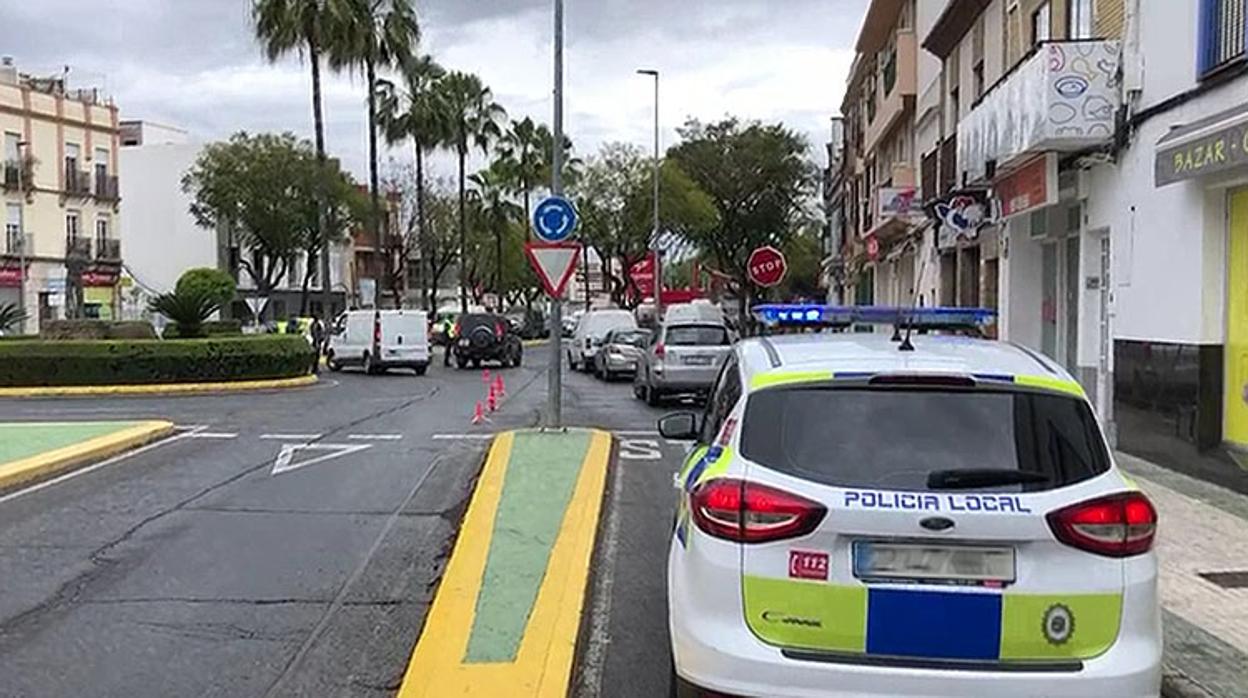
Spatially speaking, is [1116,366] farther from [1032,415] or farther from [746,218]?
[746,218]

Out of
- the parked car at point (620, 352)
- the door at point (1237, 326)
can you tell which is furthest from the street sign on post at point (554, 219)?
the parked car at point (620, 352)

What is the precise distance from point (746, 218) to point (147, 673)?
58.2 meters

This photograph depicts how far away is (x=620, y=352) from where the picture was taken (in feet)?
99.7

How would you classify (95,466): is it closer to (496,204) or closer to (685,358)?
(685,358)

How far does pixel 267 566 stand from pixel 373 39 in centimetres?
3266

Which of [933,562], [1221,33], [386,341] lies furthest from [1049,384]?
[386,341]

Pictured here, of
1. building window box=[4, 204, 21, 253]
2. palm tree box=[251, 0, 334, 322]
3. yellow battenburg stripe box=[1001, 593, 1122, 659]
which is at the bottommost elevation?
yellow battenburg stripe box=[1001, 593, 1122, 659]

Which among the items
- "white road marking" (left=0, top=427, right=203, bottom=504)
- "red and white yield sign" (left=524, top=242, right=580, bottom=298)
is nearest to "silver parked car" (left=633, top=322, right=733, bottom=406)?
"red and white yield sign" (left=524, top=242, right=580, bottom=298)

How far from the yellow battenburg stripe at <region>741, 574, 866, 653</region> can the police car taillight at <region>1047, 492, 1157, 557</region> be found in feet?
2.36

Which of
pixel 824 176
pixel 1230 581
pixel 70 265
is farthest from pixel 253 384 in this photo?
pixel 824 176

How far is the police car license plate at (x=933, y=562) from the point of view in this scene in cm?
417

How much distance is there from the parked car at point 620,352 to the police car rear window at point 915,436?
2512cm

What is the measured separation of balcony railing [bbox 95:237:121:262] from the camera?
58656 millimetres

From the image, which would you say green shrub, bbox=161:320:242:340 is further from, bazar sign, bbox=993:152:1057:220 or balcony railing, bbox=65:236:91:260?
balcony railing, bbox=65:236:91:260
